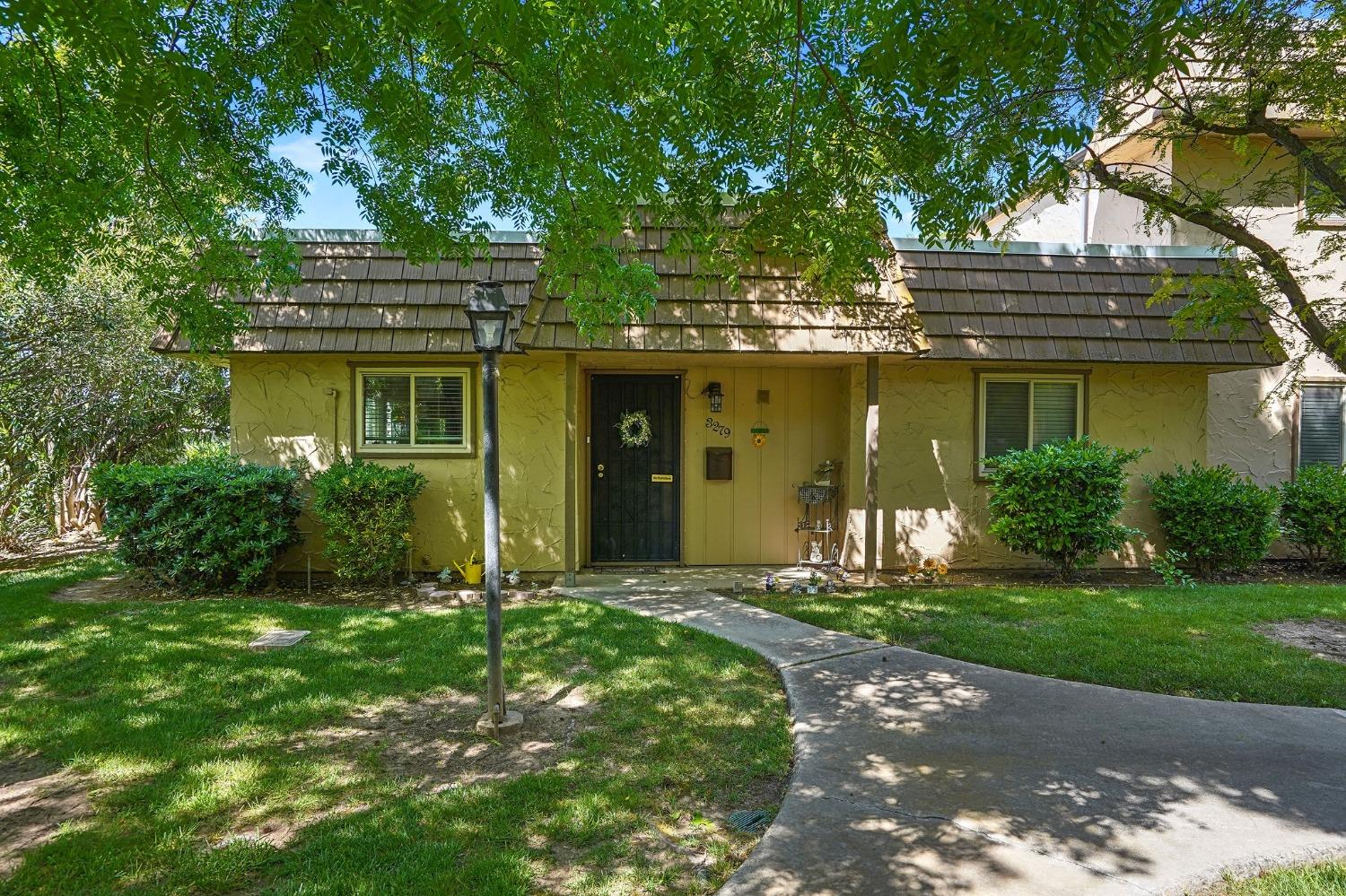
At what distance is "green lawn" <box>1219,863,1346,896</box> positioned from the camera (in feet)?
8.55

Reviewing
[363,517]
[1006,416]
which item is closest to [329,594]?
[363,517]

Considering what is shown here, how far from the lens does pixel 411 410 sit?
27.7 ft

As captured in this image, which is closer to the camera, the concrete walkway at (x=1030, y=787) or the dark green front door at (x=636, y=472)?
the concrete walkway at (x=1030, y=787)

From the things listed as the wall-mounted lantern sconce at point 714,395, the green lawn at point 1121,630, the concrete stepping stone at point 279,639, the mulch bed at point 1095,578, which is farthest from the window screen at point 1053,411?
the concrete stepping stone at point 279,639

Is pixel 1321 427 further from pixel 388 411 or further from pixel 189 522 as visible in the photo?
pixel 189 522

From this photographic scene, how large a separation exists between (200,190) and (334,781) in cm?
483

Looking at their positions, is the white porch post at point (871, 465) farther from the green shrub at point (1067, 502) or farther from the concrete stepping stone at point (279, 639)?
the concrete stepping stone at point (279, 639)

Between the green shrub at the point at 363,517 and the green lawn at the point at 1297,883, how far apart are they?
23.2 feet

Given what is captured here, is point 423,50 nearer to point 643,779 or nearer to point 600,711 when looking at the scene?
point 600,711

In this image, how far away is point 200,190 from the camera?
5754mm

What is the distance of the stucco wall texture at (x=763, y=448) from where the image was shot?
327 inches

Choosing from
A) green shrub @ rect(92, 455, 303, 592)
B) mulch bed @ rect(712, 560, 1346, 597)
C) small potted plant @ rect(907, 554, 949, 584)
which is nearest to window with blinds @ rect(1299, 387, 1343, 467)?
mulch bed @ rect(712, 560, 1346, 597)

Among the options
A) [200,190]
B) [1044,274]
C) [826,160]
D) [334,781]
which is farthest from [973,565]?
[200,190]

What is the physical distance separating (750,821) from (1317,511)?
29.3 ft
